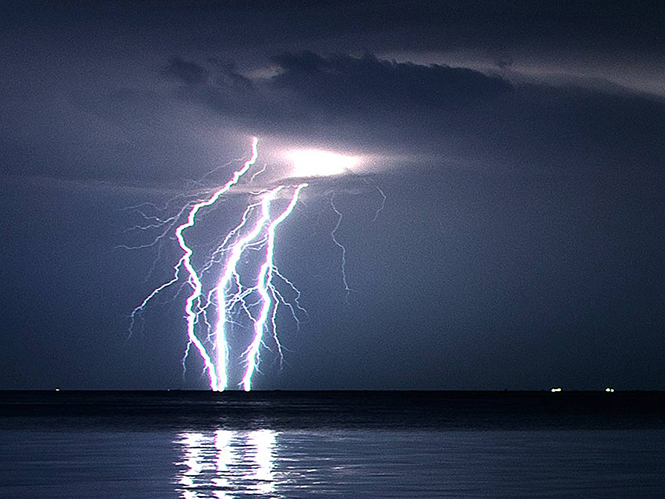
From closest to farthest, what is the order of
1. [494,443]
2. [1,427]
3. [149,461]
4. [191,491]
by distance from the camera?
[191,491] < [149,461] < [494,443] < [1,427]

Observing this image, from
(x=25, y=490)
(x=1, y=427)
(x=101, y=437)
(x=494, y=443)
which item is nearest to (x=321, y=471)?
(x=25, y=490)

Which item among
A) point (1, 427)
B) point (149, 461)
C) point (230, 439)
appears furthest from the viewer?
point (1, 427)

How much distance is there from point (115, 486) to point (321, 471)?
19.3 feet

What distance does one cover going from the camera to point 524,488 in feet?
87.2

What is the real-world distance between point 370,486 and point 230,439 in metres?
21.9

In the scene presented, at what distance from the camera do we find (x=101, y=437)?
49094mm

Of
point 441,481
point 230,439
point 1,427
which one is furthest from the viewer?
point 1,427

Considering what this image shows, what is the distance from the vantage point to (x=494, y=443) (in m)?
44.9

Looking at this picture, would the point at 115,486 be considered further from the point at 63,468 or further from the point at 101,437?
the point at 101,437

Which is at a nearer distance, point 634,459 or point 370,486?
point 370,486

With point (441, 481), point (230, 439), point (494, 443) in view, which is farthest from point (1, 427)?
point (441, 481)

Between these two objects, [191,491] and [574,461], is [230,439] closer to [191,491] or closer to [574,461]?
[574,461]

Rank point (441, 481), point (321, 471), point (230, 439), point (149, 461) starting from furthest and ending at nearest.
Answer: point (230, 439)
point (149, 461)
point (321, 471)
point (441, 481)

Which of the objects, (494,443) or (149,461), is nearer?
(149,461)
